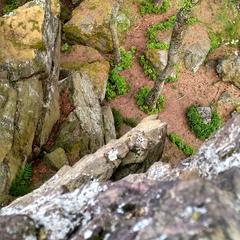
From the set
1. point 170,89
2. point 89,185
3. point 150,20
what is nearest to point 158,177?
point 89,185

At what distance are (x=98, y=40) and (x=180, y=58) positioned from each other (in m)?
4.67

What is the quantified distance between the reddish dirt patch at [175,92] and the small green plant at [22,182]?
7518 mm

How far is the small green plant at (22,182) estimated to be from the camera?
54.0 ft

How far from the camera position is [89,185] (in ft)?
30.6

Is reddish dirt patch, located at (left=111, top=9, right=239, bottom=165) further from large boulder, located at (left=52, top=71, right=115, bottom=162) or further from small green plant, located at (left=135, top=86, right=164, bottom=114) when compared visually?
large boulder, located at (left=52, top=71, right=115, bottom=162)

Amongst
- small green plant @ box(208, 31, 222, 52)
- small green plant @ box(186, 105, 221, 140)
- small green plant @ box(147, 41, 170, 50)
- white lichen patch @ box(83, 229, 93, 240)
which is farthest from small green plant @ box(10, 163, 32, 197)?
small green plant @ box(208, 31, 222, 52)

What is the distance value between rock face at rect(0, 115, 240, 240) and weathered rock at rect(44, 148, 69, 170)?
302 inches

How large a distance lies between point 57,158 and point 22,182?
1729 mm

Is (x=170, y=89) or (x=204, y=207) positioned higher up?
(x=204, y=207)

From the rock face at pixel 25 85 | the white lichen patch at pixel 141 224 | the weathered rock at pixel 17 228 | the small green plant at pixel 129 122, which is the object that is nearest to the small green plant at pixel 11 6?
the rock face at pixel 25 85

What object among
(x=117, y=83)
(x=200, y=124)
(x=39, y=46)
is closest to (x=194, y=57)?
(x=200, y=124)

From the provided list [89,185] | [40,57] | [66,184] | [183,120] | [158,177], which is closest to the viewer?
[89,185]

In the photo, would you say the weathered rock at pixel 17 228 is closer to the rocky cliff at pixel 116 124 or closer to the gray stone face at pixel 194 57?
the rocky cliff at pixel 116 124

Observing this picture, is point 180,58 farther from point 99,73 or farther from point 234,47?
point 99,73
